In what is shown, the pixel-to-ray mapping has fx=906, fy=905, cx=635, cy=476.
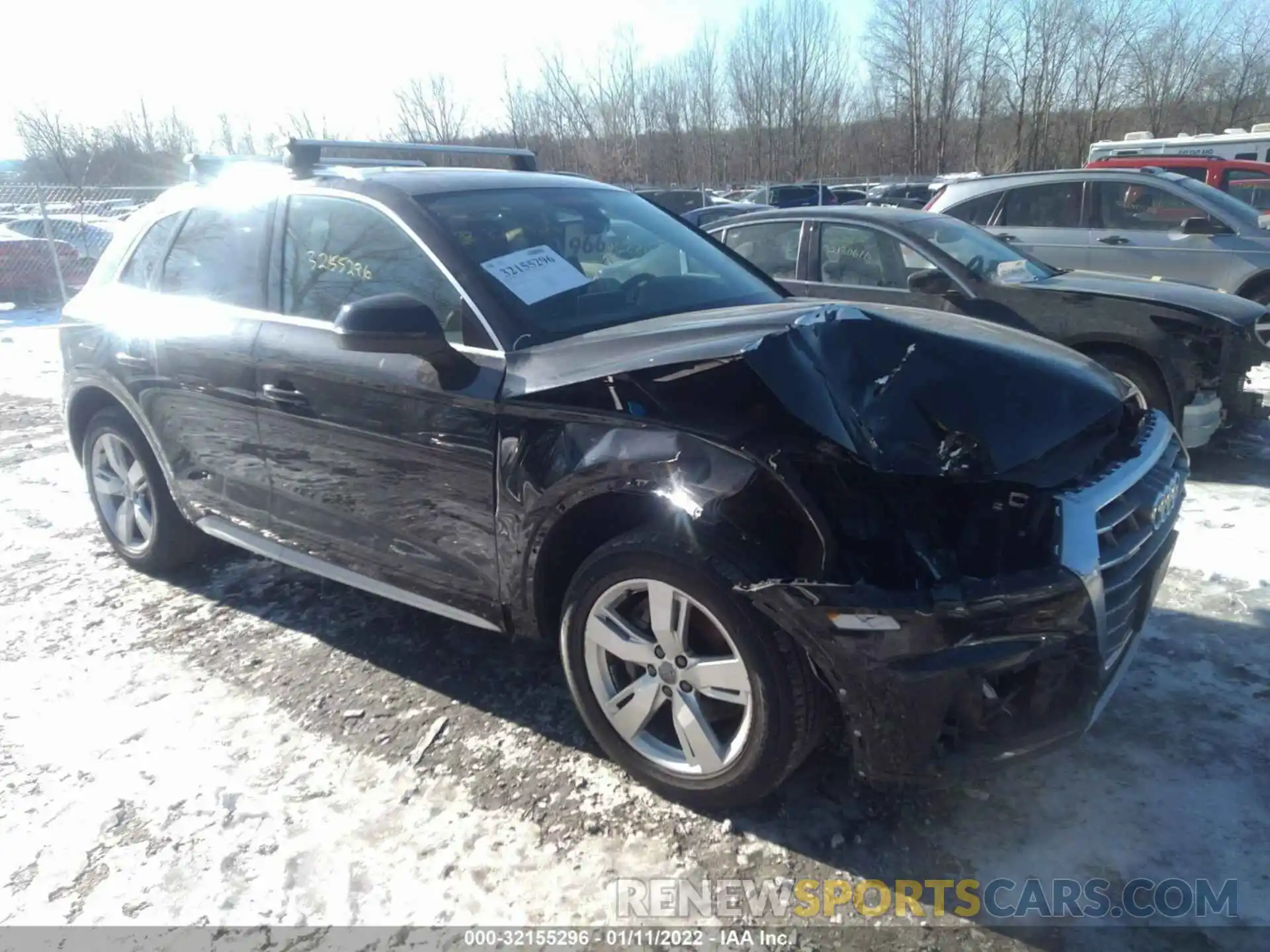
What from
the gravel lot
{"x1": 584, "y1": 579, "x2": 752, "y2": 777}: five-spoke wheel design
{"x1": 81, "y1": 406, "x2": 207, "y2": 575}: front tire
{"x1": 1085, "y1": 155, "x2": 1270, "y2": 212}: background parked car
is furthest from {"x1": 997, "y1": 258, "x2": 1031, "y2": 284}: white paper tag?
{"x1": 1085, "y1": 155, "x2": 1270, "y2": 212}: background parked car

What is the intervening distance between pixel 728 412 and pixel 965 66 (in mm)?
43652

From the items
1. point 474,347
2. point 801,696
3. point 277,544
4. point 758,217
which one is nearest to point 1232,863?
point 801,696

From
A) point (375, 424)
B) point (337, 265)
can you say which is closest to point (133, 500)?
point (337, 265)

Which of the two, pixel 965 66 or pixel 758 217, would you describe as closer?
pixel 758 217

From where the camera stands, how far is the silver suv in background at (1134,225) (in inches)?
335

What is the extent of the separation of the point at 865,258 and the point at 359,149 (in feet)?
11.8

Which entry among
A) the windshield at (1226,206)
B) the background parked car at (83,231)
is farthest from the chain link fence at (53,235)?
the windshield at (1226,206)

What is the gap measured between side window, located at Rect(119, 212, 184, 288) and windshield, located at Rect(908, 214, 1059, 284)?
4.53 meters

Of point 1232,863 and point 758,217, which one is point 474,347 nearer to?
point 1232,863

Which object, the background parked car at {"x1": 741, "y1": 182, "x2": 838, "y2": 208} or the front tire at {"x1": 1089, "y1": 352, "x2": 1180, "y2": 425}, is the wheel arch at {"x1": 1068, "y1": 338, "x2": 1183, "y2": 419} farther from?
the background parked car at {"x1": 741, "y1": 182, "x2": 838, "y2": 208}

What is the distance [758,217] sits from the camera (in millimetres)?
6805

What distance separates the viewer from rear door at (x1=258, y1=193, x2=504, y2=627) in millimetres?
3014

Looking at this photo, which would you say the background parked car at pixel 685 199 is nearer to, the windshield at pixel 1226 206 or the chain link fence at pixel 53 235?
the chain link fence at pixel 53 235

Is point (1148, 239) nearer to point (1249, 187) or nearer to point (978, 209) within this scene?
point (978, 209)
